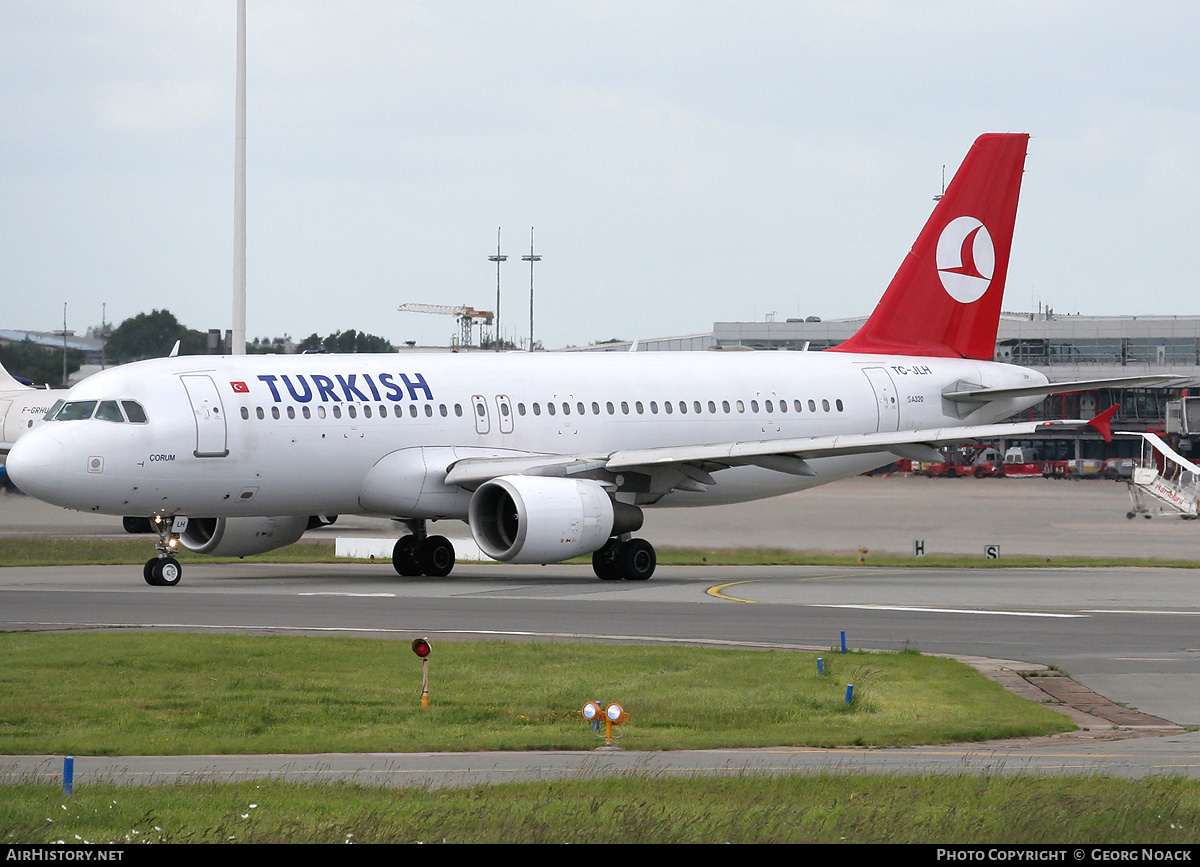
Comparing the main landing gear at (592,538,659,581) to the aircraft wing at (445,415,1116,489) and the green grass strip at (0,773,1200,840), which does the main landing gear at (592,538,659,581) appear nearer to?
the aircraft wing at (445,415,1116,489)

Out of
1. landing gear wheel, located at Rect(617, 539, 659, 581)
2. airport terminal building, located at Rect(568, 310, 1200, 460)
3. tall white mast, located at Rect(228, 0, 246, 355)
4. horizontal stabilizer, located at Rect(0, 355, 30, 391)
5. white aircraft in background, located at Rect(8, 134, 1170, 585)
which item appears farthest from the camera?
airport terminal building, located at Rect(568, 310, 1200, 460)

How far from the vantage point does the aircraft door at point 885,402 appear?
39.8 m

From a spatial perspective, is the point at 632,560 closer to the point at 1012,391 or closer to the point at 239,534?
the point at 239,534

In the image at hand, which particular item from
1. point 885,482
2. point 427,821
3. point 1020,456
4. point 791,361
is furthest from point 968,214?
point 1020,456

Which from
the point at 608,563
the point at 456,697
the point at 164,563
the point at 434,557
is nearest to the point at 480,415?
the point at 434,557

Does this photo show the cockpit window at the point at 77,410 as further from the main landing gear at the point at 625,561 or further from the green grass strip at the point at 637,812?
the green grass strip at the point at 637,812

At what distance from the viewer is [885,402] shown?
131 ft

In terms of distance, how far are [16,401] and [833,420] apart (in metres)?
33.0

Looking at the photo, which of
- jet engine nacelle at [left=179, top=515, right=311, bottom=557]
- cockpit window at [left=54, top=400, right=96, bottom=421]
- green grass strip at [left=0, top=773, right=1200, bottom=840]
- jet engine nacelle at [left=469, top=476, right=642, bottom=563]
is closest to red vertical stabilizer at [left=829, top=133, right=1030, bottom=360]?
jet engine nacelle at [left=469, top=476, right=642, bottom=563]

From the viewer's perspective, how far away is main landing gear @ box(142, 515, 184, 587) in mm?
31594

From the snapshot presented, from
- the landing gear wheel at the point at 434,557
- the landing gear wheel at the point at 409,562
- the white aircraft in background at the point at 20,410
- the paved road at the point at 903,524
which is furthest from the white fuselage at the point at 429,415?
the white aircraft in background at the point at 20,410

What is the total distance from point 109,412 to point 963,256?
21805 mm

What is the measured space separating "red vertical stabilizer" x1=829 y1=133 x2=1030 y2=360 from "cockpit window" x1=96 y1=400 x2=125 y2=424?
62.5ft

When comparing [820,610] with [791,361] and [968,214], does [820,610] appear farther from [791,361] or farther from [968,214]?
[968,214]
